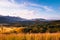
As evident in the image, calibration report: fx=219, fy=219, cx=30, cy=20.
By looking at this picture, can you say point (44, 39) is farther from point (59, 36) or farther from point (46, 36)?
point (59, 36)

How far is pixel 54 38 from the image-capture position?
11.8m

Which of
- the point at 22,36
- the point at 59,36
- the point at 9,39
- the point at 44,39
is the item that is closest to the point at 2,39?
the point at 9,39

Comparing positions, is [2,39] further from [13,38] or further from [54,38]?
[54,38]

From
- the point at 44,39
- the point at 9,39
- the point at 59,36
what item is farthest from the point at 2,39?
the point at 59,36

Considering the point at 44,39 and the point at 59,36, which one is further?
the point at 59,36

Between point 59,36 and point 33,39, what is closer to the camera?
point 33,39

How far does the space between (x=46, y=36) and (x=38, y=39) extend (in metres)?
0.76

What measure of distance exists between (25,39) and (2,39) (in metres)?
1.20

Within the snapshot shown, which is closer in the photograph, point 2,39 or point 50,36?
point 2,39

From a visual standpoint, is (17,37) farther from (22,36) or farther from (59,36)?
(59,36)

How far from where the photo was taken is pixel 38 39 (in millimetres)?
11164

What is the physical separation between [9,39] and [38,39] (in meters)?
1.52

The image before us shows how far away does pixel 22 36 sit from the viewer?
11.7 meters

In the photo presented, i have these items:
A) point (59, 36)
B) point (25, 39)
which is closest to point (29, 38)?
point (25, 39)
